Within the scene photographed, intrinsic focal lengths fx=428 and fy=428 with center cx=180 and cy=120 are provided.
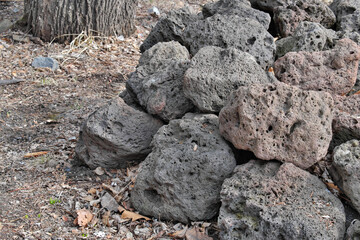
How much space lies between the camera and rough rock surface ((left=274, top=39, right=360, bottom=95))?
339 centimetres

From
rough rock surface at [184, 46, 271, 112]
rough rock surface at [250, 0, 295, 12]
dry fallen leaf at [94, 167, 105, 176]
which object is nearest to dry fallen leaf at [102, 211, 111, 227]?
dry fallen leaf at [94, 167, 105, 176]

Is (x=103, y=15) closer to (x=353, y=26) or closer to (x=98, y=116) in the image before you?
(x=98, y=116)

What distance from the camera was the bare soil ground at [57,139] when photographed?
10.1ft

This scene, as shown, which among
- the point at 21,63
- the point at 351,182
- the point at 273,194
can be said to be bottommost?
the point at 21,63

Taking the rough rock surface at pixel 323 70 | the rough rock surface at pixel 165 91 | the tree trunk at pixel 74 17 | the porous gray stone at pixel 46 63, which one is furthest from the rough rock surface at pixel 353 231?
the tree trunk at pixel 74 17

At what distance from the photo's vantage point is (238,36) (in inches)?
148

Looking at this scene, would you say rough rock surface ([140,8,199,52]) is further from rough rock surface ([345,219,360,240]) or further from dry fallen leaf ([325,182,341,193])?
rough rock surface ([345,219,360,240])

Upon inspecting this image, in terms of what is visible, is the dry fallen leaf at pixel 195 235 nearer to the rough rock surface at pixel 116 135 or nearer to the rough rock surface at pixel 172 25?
the rough rock surface at pixel 116 135

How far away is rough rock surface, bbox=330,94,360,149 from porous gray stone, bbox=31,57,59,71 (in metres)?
3.71

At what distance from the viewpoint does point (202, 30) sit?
12.9 ft

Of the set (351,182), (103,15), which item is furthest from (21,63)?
(351,182)

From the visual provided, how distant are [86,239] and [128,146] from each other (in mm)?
846

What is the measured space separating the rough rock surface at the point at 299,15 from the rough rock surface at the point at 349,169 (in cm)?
180

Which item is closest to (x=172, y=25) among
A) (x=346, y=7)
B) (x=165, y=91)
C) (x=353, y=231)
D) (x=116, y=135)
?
(x=165, y=91)
